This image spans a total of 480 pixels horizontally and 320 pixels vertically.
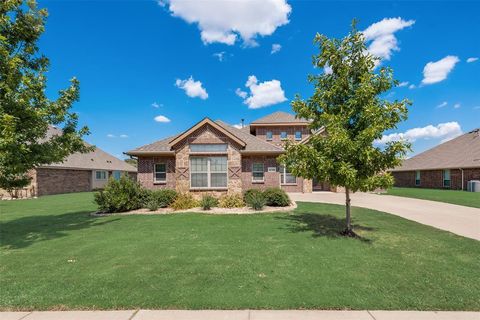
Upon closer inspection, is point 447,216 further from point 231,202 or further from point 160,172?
point 160,172

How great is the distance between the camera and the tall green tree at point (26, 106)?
7969 millimetres

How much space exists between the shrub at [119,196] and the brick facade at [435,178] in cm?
3062

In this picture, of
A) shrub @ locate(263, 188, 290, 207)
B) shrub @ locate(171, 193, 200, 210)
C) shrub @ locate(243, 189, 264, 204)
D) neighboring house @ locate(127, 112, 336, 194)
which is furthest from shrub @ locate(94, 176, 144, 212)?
shrub @ locate(263, 188, 290, 207)

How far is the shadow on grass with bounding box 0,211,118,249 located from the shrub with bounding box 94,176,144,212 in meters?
1.02

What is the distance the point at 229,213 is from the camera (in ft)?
42.3

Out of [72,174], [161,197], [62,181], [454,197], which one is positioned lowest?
[454,197]

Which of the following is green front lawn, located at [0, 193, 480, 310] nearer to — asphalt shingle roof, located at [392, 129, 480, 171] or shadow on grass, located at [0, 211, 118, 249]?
shadow on grass, located at [0, 211, 118, 249]

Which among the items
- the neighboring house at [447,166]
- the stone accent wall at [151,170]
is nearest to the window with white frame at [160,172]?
the stone accent wall at [151,170]

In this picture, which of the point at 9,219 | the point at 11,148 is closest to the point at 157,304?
the point at 11,148

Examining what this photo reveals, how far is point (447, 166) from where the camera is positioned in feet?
88.3

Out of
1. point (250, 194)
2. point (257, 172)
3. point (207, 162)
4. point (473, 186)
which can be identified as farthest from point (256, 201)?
point (473, 186)

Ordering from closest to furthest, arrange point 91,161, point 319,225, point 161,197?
point 319,225
point 161,197
point 91,161

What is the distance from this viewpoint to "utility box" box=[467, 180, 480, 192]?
919 inches
